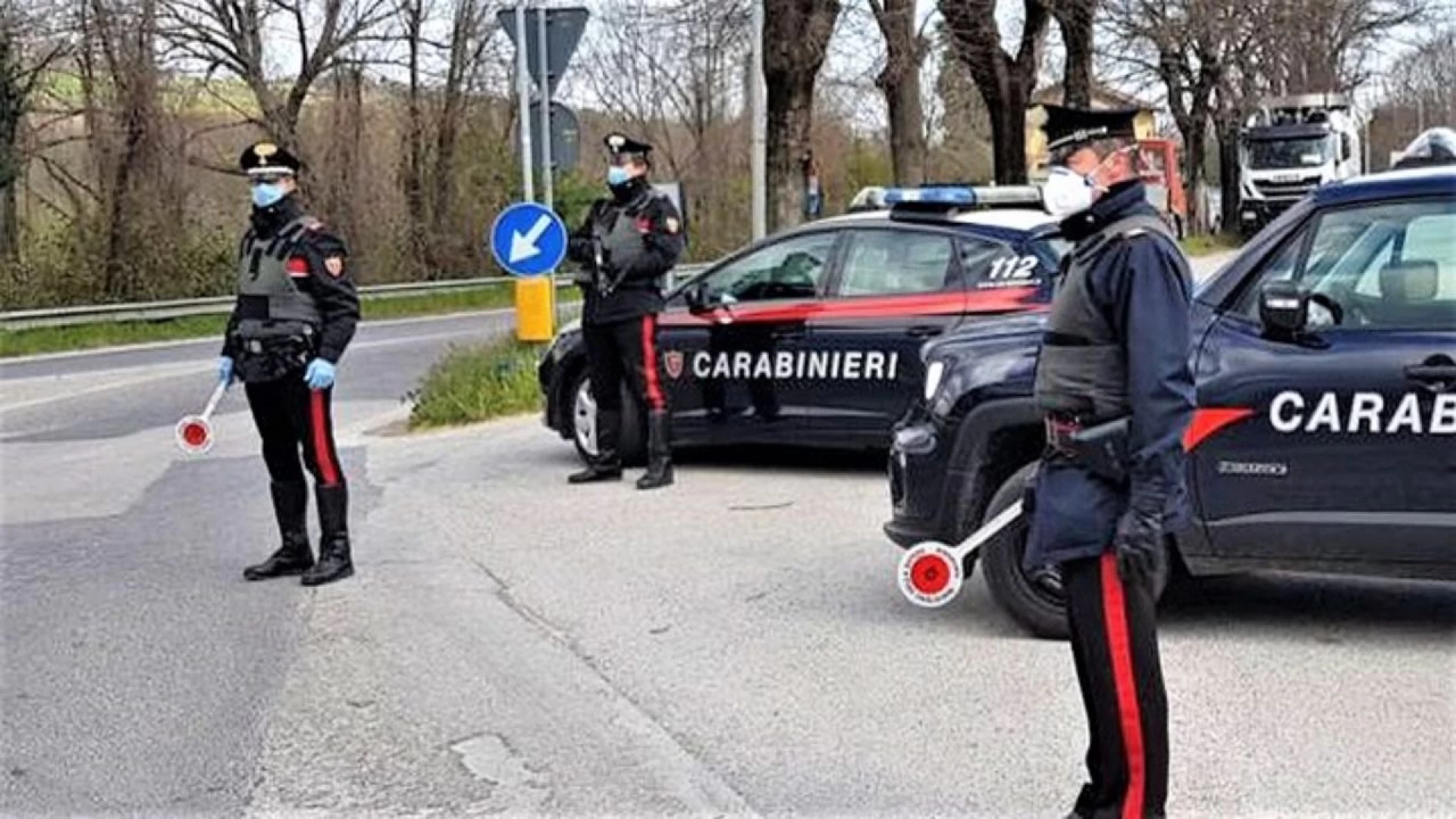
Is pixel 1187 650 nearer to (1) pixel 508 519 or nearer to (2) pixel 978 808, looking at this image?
(2) pixel 978 808

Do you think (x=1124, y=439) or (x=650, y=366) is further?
(x=650, y=366)

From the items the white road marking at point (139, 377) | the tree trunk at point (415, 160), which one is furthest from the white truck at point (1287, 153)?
the white road marking at point (139, 377)

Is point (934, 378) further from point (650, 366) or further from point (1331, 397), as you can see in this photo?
point (650, 366)

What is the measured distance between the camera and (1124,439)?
4.16 meters

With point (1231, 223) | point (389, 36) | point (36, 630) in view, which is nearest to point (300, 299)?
point (36, 630)

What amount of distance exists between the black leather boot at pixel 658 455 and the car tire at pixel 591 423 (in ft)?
1.61

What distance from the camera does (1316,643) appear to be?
6434 mm

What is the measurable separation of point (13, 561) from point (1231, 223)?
164 feet

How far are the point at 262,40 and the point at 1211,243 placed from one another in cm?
2770

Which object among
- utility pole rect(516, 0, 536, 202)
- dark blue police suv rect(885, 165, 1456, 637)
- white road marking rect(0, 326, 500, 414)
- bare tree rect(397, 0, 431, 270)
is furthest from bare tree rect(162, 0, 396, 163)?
dark blue police suv rect(885, 165, 1456, 637)

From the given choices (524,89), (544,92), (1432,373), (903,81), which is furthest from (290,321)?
(903,81)

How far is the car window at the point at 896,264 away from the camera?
10094 mm

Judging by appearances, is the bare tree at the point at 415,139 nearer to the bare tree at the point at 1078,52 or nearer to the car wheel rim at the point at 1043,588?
the bare tree at the point at 1078,52

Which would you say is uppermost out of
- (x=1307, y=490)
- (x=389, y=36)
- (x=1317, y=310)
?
(x=389, y=36)
